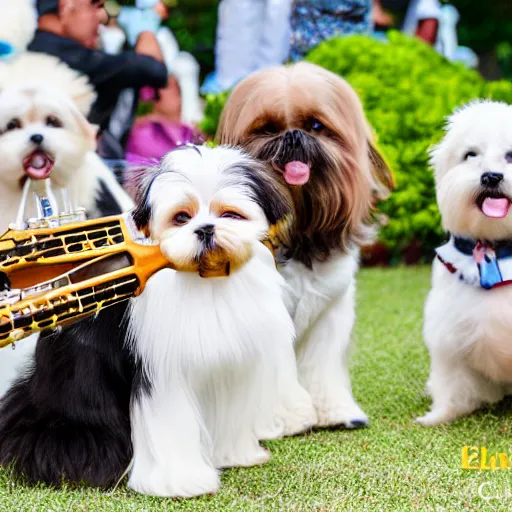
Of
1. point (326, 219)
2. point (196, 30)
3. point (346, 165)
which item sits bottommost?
point (196, 30)

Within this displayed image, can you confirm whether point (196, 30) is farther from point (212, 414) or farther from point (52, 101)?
point (212, 414)

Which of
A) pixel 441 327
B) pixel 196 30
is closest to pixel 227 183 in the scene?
pixel 441 327

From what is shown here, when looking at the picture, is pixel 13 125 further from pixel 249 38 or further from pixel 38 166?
pixel 249 38

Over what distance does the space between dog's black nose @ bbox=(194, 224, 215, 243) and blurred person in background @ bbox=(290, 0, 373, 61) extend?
4.70 m

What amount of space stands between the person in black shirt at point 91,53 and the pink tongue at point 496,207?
190 centimetres

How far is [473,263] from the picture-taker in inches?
111

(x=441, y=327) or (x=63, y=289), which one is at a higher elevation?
(x=63, y=289)

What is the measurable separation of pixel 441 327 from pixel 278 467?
793 mm

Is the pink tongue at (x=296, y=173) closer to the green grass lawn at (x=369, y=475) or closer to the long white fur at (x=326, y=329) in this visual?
the long white fur at (x=326, y=329)

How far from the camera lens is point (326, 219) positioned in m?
2.81

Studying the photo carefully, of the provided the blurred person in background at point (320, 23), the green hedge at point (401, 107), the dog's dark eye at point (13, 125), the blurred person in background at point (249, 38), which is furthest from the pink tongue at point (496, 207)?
the blurred person in background at point (249, 38)

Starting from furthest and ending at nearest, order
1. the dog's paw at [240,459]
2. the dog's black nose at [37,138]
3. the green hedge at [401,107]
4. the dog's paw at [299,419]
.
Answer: the green hedge at [401,107] < the dog's black nose at [37,138] < the dog's paw at [299,419] < the dog's paw at [240,459]

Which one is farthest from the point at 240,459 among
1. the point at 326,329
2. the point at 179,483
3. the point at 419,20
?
the point at 419,20

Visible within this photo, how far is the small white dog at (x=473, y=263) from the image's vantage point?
2676mm
